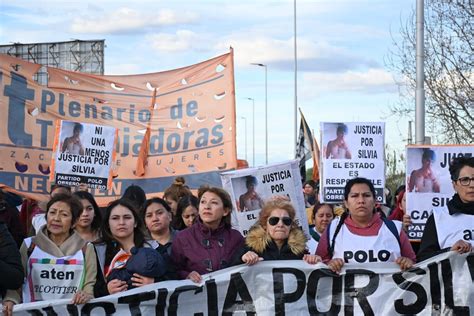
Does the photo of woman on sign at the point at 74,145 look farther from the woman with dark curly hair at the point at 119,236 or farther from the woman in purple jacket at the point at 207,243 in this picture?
the woman in purple jacket at the point at 207,243

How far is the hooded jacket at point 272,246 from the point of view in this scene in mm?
6992

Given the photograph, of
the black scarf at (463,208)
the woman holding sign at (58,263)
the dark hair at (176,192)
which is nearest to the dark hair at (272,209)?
the black scarf at (463,208)

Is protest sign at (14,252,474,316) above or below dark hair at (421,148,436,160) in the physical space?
below

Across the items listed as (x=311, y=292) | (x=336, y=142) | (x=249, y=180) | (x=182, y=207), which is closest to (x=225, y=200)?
(x=311, y=292)

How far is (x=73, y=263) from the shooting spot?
690 centimetres

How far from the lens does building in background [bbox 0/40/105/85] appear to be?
39.8 meters

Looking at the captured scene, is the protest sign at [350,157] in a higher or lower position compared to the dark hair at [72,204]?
higher

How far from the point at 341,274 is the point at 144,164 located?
7.11 m

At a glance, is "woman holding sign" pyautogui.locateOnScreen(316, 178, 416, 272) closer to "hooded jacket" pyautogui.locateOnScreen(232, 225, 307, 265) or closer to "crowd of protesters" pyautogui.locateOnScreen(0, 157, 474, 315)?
"crowd of protesters" pyautogui.locateOnScreen(0, 157, 474, 315)

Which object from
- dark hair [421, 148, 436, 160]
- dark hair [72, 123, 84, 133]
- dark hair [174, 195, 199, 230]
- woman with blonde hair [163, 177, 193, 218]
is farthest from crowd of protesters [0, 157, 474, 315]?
dark hair [72, 123, 84, 133]

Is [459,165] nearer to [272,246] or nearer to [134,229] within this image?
[272,246]

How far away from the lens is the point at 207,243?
7.23 metres

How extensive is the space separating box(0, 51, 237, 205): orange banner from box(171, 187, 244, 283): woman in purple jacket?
18.1 ft

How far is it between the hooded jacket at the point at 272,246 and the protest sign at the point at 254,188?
94.2 inches
